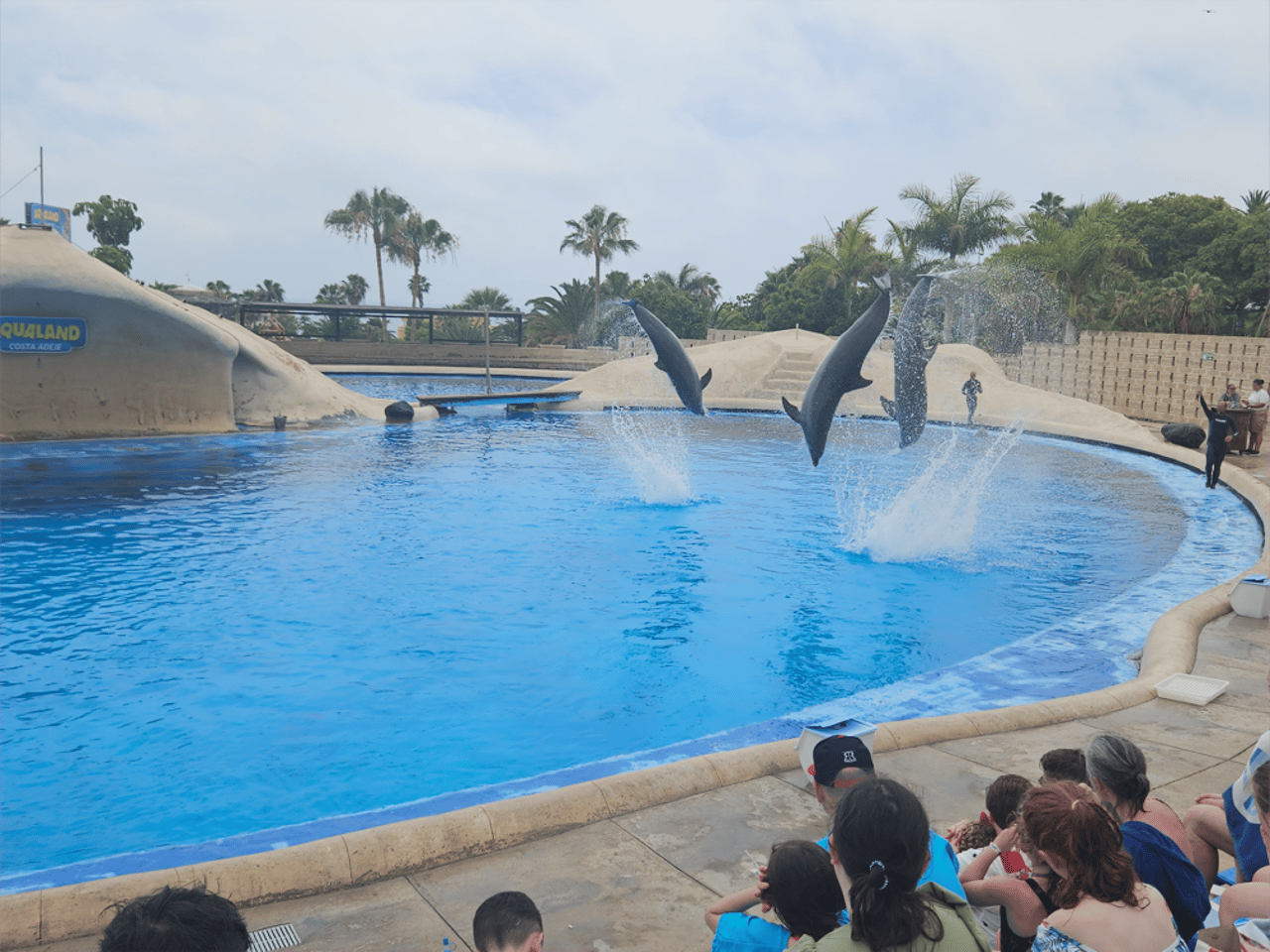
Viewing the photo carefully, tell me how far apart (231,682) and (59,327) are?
15497 millimetres

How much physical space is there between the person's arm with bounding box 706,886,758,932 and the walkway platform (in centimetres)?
55

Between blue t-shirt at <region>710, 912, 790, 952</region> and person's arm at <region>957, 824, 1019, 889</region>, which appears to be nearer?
blue t-shirt at <region>710, 912, 790, 952</region>

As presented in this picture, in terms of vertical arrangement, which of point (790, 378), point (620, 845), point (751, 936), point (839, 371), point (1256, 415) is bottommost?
point (620, 845)

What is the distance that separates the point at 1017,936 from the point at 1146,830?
1.69 ft

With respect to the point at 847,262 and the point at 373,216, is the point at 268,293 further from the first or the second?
the point at 847,262

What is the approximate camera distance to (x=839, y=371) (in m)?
10.3

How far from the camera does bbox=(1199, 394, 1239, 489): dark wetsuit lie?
14.6 metres

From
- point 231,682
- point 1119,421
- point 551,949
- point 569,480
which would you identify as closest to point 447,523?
point 569,480

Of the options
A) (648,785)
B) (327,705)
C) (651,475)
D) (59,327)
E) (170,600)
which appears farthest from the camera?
(59,327)

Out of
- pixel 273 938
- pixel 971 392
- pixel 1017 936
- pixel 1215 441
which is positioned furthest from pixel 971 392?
pixel 273 938

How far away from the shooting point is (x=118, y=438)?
20.2 metres

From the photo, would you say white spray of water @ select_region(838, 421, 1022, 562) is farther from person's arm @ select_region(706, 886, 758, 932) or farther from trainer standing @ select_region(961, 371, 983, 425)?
person's arm @ select_region(706, 886, 758, 932)

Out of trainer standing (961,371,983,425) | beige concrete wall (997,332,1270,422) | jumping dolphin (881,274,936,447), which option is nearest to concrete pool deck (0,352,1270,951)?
jumping dolphin (881,274,936,447)

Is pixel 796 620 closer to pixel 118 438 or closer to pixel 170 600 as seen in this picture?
pixel 170 600
